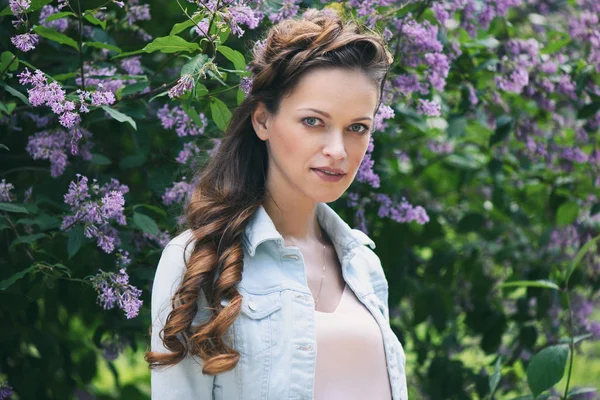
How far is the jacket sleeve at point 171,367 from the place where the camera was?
1696 millimetres

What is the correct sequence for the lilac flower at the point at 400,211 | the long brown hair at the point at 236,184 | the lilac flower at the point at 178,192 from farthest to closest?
the lilac flower at the point at 400,211, the lilac flower at the point at 178,192, the long brown hair at the point at 236,184

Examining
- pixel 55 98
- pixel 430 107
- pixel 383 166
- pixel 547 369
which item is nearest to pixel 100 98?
pixel 55 98

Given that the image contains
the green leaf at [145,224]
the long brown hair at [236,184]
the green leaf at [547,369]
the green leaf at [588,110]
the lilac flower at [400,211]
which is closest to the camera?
the long brown hair at [236,184]

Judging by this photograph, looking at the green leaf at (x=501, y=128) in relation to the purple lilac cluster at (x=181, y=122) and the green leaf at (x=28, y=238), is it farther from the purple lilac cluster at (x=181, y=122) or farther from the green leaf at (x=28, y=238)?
the green leaf at (x=28, y=238)

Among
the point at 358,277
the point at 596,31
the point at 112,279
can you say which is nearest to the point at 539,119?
the point at 596,31

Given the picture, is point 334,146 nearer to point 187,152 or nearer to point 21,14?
point 187,152

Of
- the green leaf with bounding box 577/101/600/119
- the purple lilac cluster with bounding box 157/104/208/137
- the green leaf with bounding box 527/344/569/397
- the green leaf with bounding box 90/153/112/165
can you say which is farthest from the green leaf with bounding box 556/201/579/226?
the green leaf with bounding box 90/153/112/165

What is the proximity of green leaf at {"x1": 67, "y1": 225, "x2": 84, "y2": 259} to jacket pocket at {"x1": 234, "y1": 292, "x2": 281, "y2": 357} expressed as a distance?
50 centimetres

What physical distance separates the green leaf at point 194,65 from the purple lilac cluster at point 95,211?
0.37 meters

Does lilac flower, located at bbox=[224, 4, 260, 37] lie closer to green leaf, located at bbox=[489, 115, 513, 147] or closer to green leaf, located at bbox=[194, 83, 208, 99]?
green leaf, located at bbox=[194, 83, 208, 99]

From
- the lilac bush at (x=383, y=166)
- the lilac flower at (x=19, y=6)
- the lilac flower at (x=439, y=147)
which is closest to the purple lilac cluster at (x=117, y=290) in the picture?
→ the lilac bush at (x=383, y=166)

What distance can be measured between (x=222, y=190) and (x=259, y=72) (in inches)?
11.3

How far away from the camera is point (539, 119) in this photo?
3.12 meters

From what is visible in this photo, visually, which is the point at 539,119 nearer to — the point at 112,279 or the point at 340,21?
the point at 340,21
